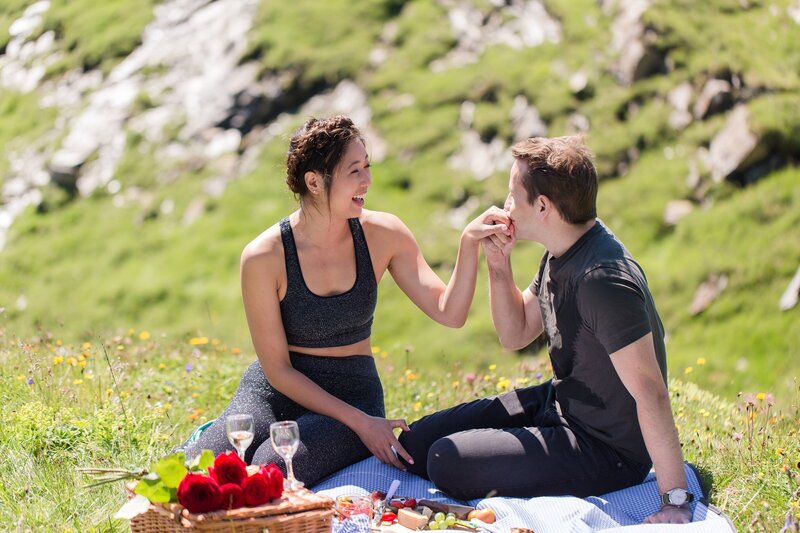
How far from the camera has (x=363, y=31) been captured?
1602 cm

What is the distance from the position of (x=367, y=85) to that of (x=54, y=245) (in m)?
5.54

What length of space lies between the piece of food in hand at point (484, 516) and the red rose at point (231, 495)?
1.29 m

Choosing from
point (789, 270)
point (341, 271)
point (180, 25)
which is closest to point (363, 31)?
point (180, 25)

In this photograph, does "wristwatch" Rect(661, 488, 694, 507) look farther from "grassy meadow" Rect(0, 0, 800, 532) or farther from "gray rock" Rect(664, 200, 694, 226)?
"gray rock" Rect(664, 200, 694, 226)

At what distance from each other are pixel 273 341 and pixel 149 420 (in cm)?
111

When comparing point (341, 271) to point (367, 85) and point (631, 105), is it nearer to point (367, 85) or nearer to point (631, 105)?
point (631, 105)

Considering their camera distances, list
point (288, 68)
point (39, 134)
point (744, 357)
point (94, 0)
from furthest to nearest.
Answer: point (94, 0) → point (39, 134) → point (288, 68) → point (744, 357)

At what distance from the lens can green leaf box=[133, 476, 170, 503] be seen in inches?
155

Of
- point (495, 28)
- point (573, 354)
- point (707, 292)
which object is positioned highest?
point (573, 354)

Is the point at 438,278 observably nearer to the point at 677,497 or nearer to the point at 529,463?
the point at 529,463

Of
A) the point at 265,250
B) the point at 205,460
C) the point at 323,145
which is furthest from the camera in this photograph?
the point at 265,250

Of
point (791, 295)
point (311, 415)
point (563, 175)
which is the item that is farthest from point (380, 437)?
point (791, 295)

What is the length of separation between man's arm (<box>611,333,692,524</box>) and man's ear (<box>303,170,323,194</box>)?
200 centimetres

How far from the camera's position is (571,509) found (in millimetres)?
4621
